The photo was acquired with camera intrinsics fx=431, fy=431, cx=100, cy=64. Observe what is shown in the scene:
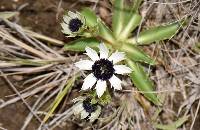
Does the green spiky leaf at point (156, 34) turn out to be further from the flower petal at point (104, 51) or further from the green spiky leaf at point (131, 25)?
the flower petal at point (104, 51)

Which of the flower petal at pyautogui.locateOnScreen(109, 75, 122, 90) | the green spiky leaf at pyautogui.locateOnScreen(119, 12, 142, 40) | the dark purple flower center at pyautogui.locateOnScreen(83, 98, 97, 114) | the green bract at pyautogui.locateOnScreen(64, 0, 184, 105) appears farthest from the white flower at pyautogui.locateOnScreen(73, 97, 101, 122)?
the green spiky leaf at pyautogui.locateOnScreen(119, 12, 142, 40)

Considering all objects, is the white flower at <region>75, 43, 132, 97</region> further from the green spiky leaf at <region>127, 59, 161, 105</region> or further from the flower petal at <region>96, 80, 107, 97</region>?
the green spiky leaf at <region>127, 59, 161, 105</region>

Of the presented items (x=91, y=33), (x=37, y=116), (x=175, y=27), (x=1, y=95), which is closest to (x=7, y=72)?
(x=1, y=95)

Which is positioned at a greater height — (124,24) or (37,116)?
(124,24)

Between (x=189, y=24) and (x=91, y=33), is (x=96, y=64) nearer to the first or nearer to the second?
(x=91, y=33)

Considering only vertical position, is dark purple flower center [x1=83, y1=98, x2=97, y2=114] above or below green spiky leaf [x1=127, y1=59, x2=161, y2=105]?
below

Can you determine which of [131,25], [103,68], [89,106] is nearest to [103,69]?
[103,68]

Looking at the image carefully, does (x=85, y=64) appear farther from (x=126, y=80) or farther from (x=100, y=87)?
(x=126, y=80)
